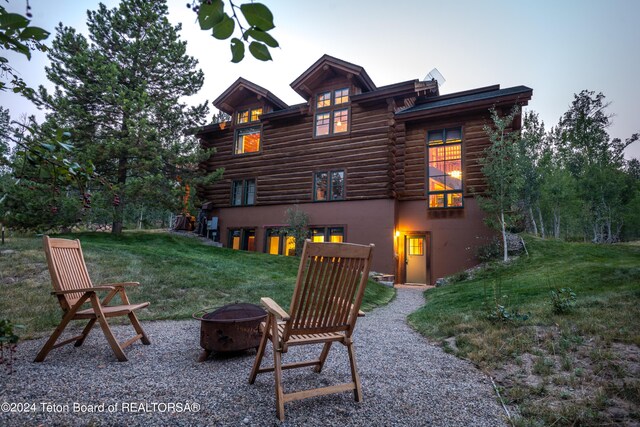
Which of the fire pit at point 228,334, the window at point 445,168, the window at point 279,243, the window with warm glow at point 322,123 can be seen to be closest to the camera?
the fire pit at point 228,334

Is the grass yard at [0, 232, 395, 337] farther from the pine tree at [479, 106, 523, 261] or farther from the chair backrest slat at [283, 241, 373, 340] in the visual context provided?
the pine tree at [479, 106, 523, 261]

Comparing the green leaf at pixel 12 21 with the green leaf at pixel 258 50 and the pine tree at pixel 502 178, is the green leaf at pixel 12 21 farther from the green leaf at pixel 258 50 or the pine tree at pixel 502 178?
the pine tree at pixel 502 178

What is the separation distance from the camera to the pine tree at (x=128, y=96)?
39.9 feet

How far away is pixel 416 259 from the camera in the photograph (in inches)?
535

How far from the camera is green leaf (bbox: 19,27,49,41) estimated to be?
41.9 inches

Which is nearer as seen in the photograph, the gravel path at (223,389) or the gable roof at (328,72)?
the gravel path at (223,389)

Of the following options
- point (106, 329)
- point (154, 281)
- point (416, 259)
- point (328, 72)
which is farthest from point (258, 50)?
point (328, 72)

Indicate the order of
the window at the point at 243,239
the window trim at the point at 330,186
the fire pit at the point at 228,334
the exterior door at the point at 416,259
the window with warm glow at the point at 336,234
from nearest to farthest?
the fire pit at the point at 228,334, the exterior door at the point at 416,259, the window with warm glow at the point at 336,234, the window trim at the point at 330,186, the window at the point at 243,239

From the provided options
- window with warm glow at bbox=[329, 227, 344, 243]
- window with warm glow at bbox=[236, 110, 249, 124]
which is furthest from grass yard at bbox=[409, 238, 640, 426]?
window with warm glow at bbox=[236, 110, 249, 124]

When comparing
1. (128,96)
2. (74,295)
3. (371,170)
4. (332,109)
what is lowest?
(74,295)

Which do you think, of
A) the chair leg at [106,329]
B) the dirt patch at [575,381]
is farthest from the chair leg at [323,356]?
the chair leg at [106,329]

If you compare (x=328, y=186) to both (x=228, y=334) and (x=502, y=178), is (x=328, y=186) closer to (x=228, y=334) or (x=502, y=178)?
(x=502, y=178)

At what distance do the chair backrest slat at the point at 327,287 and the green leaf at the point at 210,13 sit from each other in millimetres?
1640

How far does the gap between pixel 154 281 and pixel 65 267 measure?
377 centimetres
